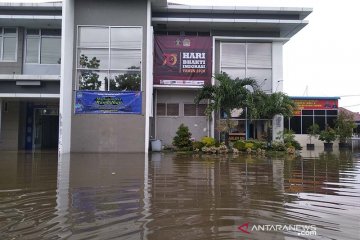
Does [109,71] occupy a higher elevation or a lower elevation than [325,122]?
higher

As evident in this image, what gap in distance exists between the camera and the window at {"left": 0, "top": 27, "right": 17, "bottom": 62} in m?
23.4

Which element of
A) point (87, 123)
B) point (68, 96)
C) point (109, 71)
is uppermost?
point (109, 71)

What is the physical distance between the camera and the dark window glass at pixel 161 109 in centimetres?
2516

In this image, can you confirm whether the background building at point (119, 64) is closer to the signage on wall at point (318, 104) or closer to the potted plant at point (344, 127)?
the signage on wall at point (318, 104)

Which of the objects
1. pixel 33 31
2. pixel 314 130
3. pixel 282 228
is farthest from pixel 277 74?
pixel 282 228

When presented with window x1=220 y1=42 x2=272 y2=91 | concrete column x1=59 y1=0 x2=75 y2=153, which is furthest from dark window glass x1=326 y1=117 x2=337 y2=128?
concrete column x1=59 y1=0 x2=75 y2=153

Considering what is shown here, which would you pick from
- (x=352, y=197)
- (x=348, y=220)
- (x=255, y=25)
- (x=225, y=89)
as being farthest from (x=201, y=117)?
(x=348, y=220)

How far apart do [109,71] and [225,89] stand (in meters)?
6.99

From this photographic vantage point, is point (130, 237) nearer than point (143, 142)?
Yes

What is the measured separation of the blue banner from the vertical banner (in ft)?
11.1

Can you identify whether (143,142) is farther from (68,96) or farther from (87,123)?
(68,96)

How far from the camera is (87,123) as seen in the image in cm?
2130

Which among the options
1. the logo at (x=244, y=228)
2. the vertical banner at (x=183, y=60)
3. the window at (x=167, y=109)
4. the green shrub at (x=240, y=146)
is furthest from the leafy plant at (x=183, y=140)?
the logo at (x=244, y=228)

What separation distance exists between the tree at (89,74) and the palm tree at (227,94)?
6.32 m
